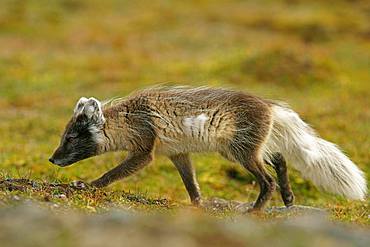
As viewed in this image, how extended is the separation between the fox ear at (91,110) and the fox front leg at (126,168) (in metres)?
0.73

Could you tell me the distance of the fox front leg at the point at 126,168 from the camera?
9.45 m

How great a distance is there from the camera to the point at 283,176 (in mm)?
10359

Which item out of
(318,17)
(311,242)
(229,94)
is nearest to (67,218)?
(311,242)

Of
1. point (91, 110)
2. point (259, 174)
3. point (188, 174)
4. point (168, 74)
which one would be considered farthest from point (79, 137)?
point (168, 74)

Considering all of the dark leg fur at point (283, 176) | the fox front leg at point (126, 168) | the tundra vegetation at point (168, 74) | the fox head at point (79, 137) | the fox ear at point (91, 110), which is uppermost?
the fox ear at point (91, 110)

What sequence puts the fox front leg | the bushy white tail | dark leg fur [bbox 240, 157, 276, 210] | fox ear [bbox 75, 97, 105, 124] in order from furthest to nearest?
the bushy white tail
fox ear [bbox 75, 97, 105, 124]
dark leg fur [bbox 240, 157, 276, 210]
the fox front leg

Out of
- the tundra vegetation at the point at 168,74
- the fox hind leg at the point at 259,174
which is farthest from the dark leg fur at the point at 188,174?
the fox hind leg at the point at 259,174

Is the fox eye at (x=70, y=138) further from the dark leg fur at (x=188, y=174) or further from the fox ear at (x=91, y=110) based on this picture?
the dark leg fur at (x=188, y=174)

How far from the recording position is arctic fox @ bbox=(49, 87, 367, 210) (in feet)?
31.7

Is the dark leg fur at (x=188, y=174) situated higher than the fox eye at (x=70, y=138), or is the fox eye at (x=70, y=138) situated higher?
the fox eye at (x=70, y=138)

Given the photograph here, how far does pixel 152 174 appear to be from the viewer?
45.1ft

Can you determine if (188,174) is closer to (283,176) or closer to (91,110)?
(283,176)

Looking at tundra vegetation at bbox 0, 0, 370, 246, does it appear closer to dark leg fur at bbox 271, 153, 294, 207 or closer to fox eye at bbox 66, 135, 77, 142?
fox eye at bbox 66, 135, 77, 142

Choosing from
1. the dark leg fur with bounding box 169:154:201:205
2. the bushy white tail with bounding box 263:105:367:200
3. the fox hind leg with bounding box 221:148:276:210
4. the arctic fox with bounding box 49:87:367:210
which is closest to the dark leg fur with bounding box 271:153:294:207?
the arctic fox with bounding box 49:87:367:210
